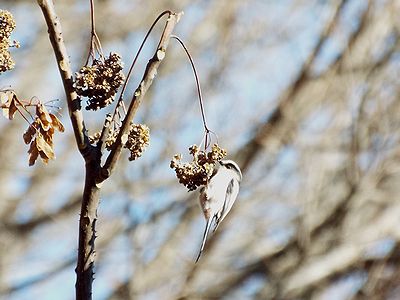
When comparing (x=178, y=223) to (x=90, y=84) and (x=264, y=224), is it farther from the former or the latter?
(x=90, y=84)

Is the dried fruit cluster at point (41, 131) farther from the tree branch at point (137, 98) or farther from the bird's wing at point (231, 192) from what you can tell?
the bird's wing at point (231, 192)

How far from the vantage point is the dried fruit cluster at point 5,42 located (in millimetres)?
A: 1210

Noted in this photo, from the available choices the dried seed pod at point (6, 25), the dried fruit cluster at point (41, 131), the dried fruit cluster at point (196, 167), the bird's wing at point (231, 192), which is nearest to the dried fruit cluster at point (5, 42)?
the dried seed pod at point (6, 25)

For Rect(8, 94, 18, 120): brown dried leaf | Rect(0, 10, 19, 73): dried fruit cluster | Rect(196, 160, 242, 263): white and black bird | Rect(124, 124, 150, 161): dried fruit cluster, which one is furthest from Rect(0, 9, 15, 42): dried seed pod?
Rect(196, 160, 242, 263): white and black bird

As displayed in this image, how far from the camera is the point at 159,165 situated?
6520mm

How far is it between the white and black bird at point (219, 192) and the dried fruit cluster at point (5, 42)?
35 centimetres

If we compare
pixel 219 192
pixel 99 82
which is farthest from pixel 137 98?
pixel 219 192

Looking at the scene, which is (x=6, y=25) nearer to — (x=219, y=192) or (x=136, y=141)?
(x=136, y=141)

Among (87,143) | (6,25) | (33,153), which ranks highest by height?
(6,25)

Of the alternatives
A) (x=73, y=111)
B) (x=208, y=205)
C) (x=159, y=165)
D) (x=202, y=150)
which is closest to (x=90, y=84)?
(x=73, y=111)

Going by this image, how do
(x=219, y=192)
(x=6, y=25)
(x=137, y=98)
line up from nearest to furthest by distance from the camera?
(x=137, y=98) → (x=6, y=25) → (x=219, y=192)

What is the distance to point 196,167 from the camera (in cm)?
129

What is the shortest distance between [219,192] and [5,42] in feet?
1.41

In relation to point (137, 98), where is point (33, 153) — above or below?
above
